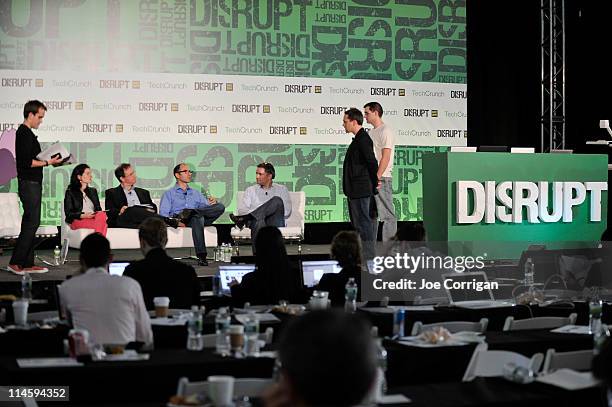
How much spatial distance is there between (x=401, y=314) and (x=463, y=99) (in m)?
9.39

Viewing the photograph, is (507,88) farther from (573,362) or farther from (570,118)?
(573,362)

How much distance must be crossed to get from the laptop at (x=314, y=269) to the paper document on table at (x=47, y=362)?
10.8 ft

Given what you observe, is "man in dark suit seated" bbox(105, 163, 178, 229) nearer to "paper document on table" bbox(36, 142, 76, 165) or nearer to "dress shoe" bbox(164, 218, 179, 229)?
"dress shoe" bbox(164, 218, 179, 229)

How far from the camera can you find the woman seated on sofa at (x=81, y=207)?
10242mm

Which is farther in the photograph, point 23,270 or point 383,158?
point 383,158

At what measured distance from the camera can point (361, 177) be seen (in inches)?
351

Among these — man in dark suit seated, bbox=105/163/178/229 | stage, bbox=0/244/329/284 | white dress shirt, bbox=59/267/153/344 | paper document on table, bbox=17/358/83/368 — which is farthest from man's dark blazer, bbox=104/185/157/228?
paper document on table, bbox=17/358/83/368

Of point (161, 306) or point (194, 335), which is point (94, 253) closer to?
point (194, 335)

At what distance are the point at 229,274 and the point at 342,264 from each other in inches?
40.1

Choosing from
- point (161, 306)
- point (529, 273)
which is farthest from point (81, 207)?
point (161, 306)

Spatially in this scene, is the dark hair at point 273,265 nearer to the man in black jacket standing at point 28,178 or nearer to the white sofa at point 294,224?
the man in black jacket standing at point 28,178

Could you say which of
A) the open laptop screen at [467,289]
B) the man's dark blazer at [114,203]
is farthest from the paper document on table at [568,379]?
the man's dark blazer at [114,203]

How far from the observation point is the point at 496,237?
34.7 feet

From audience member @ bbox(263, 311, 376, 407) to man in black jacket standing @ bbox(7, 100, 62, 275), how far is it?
286 inches
